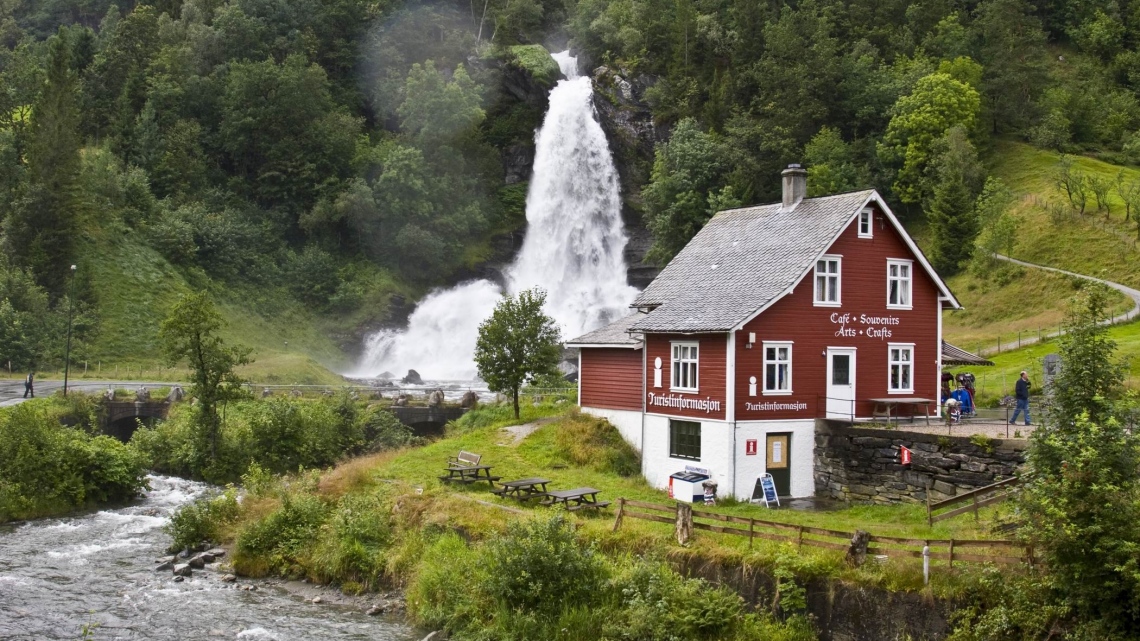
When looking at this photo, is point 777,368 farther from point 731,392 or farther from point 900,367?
point 900,367

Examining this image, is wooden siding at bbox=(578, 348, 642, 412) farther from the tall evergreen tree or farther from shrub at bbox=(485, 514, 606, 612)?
the tall evergreen tree

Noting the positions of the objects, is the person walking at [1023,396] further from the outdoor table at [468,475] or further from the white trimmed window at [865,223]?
the outdoor table at [468,475]

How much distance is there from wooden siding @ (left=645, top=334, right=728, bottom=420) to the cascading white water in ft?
94.3

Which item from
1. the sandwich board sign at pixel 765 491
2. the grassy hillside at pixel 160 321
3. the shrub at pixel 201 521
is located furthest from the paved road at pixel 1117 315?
the grassy hillside at pixel 160 321

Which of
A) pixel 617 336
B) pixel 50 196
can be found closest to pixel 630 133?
pixel 50 196

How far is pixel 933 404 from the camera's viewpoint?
30.9 metres

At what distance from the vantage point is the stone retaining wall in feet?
76.8

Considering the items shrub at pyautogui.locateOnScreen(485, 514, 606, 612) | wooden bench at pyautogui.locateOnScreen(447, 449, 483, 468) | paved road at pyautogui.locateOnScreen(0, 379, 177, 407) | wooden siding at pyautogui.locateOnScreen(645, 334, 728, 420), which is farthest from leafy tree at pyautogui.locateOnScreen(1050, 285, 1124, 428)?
paved road at pyautogui.locateOnScreen(0, 379, 177, 407)

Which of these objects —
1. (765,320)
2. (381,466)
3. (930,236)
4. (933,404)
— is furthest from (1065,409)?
(930,236)

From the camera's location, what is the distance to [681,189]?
64250 mm

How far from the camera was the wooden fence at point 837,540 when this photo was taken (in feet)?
56.0

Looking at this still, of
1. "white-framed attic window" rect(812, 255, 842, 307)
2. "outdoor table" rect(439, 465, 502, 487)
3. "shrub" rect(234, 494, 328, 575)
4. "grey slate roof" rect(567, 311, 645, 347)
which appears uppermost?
"white-framed attic window" rect(812, 255, 842, 307)

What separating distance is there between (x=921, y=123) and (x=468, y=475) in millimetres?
47371

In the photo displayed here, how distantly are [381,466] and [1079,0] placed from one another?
83399 mm
